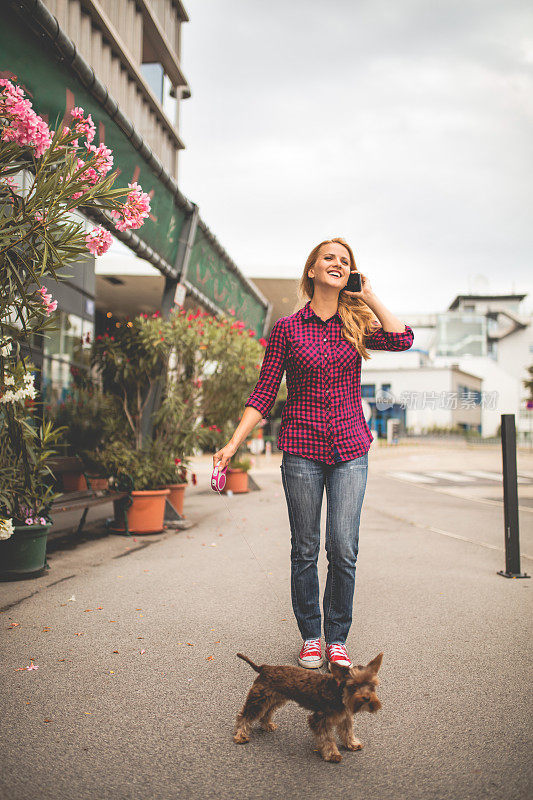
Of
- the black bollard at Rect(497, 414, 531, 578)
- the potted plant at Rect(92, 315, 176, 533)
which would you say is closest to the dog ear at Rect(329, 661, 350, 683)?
the black bollard at Rect(497, 414, 531, 578)

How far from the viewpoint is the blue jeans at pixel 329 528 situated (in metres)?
2.86

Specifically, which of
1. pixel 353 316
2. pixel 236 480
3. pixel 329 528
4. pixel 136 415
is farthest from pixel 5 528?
pixel 236 480

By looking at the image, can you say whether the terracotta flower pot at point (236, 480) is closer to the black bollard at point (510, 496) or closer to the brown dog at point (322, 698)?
the black bollard at point (510, 496)

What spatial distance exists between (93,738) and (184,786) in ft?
1.63

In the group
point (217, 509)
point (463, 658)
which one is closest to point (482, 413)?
point (217, 509)

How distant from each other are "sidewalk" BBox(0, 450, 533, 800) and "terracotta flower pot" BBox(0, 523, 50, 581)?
0.55ft

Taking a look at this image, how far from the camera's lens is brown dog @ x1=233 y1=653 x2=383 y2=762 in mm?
2066

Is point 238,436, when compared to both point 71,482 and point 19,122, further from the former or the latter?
point 71,482

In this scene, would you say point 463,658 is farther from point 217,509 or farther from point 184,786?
point 217,509

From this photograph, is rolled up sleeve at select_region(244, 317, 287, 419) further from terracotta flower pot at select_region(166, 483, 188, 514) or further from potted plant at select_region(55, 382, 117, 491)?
potted plant at select_region(55, 382, 117, 491)

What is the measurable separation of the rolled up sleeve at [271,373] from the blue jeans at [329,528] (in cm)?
28

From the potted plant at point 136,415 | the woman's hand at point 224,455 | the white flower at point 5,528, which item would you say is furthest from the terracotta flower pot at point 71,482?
the woman's hand at point 224,455

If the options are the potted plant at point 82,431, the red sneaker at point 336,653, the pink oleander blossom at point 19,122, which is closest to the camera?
the red sneaker at point 336,653

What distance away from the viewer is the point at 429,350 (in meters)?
77.9
